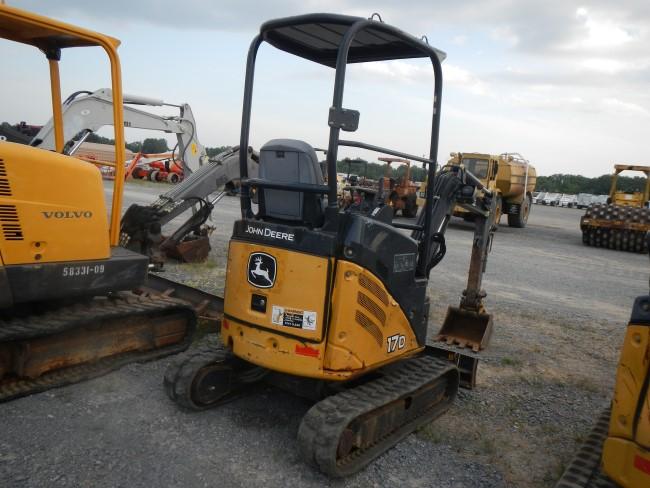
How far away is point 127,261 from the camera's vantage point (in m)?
4.83

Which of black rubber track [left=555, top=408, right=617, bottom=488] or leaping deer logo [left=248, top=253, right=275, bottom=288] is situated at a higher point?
leaping deer logo [left=248, top=253, right=275, bottom=288]

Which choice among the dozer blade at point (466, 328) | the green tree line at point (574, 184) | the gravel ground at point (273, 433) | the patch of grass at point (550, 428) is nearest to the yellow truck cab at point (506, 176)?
the dozer blade at point (466, 328)

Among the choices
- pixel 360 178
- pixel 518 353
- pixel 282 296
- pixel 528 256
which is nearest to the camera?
pixel 282 296

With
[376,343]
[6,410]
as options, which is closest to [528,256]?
[376,343]

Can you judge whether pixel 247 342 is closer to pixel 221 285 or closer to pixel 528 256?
pixel 221 285

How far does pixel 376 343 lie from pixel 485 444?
1.17m

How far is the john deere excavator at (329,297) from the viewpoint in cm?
363

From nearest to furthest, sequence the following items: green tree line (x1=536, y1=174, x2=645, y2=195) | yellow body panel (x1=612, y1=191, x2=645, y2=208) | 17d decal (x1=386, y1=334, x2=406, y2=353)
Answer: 17d decal (x1=386, y1=334, x2=406, y2=353), yellow body panel (x1=612, y1=191, x2=645, y2=208), green tree line (x1=536, y1=174, x2=645, y2=195)

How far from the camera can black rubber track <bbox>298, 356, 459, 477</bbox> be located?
3391 millimetres

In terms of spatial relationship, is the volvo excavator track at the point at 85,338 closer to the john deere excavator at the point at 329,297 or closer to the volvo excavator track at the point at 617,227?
the john deere excavator at the point at 329,297

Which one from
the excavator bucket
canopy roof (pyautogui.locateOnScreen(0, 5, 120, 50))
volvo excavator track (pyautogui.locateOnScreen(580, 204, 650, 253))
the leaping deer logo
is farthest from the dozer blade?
volvo excavator track (pyautogui.locateOnScreen(580, 204, 650, 253))

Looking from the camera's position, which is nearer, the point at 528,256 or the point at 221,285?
the point at 221,285

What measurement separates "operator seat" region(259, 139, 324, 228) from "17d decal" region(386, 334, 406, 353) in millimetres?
990

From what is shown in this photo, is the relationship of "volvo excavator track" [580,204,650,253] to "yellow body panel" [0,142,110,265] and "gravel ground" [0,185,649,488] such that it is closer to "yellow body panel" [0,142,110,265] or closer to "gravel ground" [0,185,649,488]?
"gravel ground" [0,185,649,488]
